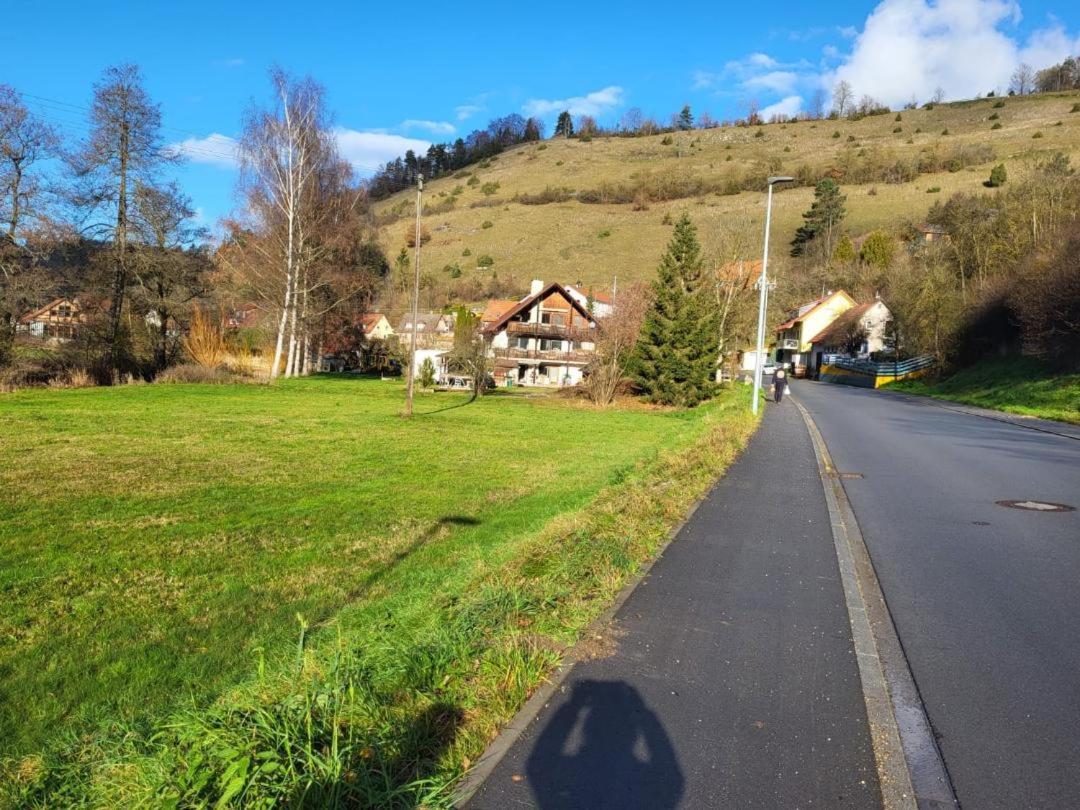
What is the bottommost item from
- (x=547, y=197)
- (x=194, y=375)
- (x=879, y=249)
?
(x=194, y=375)

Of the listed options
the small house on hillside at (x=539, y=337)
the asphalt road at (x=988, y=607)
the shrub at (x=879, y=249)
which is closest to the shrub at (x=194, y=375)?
the small house on hillside at (x=539, y=337)

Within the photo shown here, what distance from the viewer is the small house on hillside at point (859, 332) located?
Result: 62625mm

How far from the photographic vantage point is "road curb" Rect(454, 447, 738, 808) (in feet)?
10.1

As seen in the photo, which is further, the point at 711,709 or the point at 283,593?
the point at 283,593

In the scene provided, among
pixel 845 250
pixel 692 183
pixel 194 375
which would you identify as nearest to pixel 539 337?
pixel 194 375

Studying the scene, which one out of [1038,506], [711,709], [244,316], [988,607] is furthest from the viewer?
[244,316]

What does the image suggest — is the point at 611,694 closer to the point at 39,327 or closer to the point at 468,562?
the point at 468,562

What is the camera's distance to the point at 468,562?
7.58 metres

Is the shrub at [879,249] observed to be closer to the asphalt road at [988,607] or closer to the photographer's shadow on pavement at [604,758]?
the asphalt road at [988,607]

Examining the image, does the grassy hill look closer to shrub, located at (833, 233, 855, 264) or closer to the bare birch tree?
shrub, located at (833, 233, 855, 264)

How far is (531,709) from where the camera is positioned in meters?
3.73

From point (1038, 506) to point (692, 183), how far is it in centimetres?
A: 11019

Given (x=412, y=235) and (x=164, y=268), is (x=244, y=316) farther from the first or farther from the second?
(x=412, y=235)

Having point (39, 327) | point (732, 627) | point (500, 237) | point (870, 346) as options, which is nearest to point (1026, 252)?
point (870, 346)
